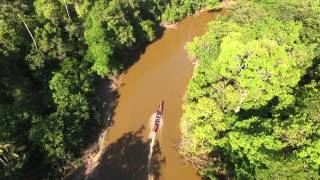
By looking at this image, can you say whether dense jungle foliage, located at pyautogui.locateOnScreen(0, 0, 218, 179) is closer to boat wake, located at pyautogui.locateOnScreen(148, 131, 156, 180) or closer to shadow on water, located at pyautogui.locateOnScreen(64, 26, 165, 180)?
shadow on water, located at pyautogui.locateOnScreen(64, 26, 165, 180)

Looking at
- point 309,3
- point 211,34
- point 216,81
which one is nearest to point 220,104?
point 216,81

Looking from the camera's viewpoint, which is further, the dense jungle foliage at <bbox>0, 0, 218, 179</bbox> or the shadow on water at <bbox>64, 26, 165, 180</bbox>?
the shadow on water at <bbox>64, 26, 165, 180</bbox>

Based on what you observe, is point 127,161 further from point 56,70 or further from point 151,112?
point 56,70

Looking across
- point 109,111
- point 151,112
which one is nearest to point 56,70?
point 109,111

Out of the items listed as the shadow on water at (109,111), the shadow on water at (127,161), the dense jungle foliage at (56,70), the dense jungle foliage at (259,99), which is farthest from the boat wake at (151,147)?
the dense jungle foliage at (56,70)

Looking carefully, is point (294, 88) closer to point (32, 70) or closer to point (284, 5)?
point (284, 5)

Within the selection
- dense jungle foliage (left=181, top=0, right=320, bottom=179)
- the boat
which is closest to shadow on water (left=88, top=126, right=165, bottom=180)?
the boat
